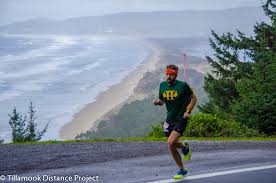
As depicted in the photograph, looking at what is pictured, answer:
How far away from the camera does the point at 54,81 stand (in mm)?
111250

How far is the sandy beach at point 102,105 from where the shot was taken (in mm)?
72562

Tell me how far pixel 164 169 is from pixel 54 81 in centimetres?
10362

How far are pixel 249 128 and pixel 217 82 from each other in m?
23.4

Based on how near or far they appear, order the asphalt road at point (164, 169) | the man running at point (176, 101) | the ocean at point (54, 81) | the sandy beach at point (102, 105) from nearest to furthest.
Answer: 1. the man running at point (176, 101)
2. the asphalt road at point (164, 169)
3. the sandy beach at point (102, 105)
4. the ocean at point (54, 81)

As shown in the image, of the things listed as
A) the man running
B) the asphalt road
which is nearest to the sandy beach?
the asphalt road

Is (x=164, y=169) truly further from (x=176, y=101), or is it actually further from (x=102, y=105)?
(x=102, y=105)

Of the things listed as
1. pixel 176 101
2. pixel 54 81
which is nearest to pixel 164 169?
pixel 176 101

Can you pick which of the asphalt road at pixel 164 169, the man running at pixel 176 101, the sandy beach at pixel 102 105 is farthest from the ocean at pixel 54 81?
the man running at pixel 176 101

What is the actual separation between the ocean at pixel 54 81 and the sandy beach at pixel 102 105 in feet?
4.24

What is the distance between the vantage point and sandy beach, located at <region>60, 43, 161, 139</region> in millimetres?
72562

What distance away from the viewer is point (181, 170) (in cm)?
866

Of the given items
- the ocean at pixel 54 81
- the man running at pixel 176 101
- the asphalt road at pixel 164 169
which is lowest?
the asphalt road at pixel 164 169

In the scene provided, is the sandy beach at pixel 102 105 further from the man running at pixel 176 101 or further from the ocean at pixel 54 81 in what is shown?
the man running at pixel 176 101

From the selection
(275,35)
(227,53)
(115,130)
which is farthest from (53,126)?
(275,35)
